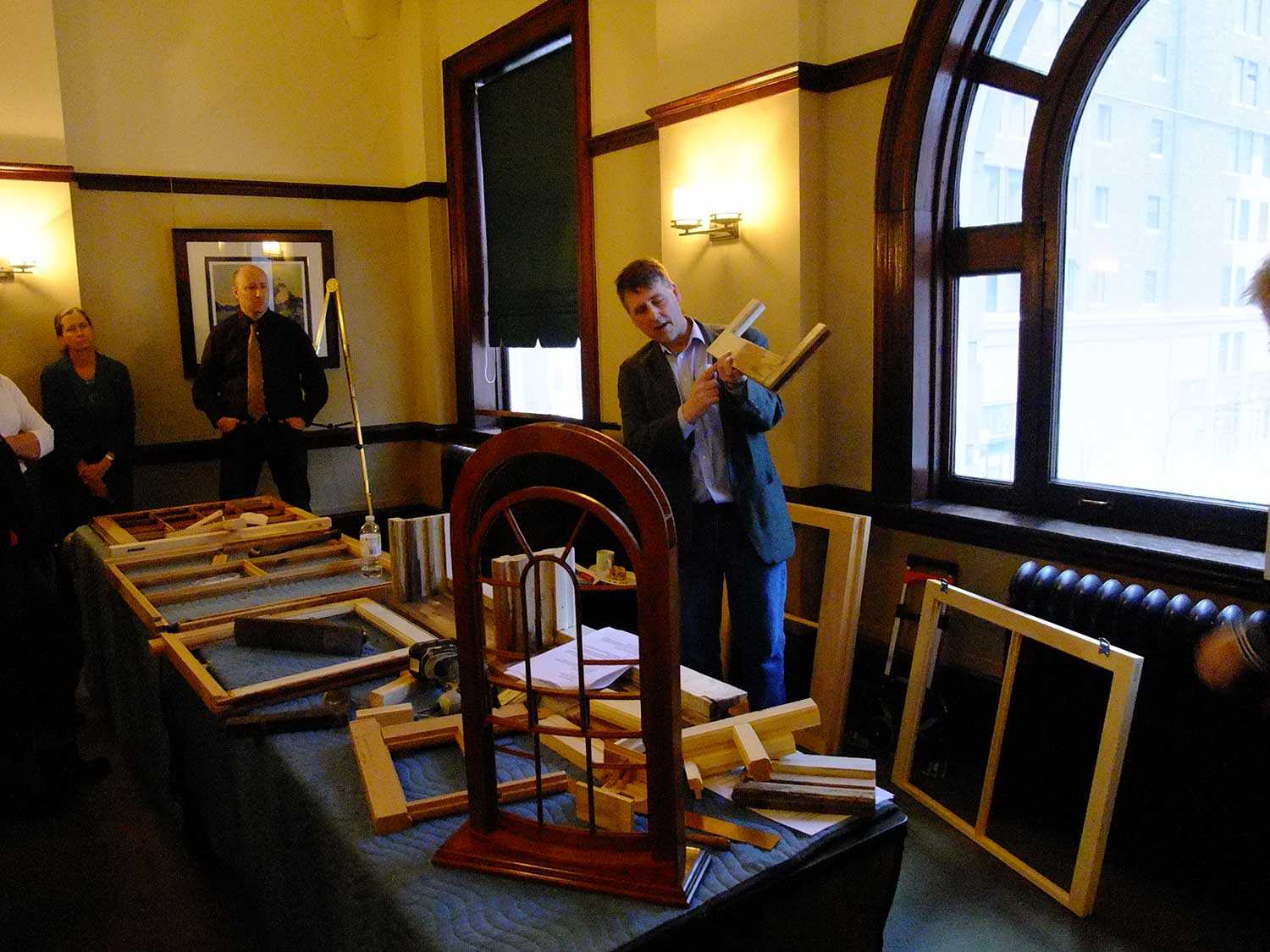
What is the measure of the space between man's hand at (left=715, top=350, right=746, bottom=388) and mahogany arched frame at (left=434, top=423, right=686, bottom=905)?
1490 mm

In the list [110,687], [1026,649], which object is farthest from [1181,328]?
[110,687]

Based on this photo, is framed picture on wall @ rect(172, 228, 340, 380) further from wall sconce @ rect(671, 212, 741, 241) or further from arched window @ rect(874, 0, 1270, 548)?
arched window @ rect(874, 0, 1270, 548)

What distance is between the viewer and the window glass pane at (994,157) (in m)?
3.33

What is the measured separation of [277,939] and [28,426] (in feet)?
9.58

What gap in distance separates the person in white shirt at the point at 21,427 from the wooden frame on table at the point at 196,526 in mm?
363

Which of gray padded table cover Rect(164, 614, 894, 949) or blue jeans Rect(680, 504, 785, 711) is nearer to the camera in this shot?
gray padded table cover Rect(164, 614, 894, 949)

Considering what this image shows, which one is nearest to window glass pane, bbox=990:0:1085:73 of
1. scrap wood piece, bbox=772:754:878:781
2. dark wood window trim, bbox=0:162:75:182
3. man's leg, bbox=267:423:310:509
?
scrap wood piece, bbox=772:754:878:781

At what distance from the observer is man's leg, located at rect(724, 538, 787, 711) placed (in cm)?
304

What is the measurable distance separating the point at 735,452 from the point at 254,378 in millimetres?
3407

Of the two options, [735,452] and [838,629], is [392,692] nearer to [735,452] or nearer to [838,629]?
[735,452]

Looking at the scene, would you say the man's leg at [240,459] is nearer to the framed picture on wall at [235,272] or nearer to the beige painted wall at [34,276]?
the framed picture on wall at [235,272]

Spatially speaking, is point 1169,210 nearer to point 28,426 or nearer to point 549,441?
point 549,441

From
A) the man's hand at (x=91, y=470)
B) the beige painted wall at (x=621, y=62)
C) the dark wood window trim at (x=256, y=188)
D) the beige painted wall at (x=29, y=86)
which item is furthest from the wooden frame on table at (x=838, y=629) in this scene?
the beige painted wall at (x=29, y=86)

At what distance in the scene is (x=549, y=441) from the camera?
127 cm
